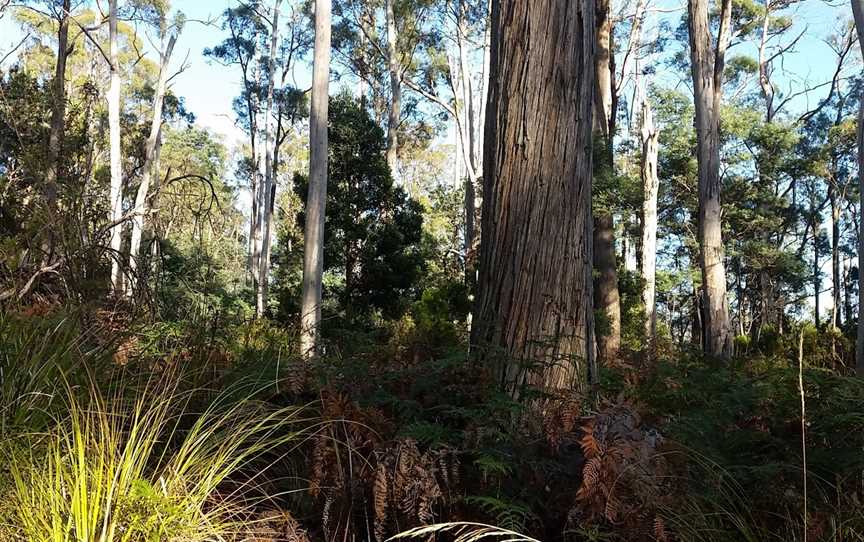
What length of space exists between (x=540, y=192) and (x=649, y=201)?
12.4 m

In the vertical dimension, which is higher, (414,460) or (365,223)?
(365,223)

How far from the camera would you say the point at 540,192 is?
3223mm

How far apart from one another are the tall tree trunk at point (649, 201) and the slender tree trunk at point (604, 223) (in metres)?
1.14

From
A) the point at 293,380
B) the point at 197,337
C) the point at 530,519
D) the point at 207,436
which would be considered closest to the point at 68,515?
the point at 207,436

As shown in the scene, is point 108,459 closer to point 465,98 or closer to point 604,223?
point 604,223

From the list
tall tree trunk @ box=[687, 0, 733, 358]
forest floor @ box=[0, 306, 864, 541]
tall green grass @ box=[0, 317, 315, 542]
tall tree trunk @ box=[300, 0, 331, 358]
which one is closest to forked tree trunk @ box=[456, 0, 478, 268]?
tall tree trunk @ box=[300, 0, 331, 358]

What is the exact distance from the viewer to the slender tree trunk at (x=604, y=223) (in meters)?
11.6

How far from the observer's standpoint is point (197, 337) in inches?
142

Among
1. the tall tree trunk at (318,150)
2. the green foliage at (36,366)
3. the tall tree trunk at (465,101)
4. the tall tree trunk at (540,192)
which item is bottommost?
the green foliage at (36,366)

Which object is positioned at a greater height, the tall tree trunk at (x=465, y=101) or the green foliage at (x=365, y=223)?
the tall tree trunk at (x=465, y=101)

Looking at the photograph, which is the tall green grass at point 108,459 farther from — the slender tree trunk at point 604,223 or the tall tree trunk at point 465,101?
the tall tree trunk at point 465,101

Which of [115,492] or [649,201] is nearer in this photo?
[115,492]

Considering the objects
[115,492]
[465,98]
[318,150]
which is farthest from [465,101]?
[115,492]

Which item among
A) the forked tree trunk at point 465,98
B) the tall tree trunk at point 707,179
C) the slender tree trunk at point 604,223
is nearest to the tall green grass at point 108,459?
the tall tree trunk at point 707,179
